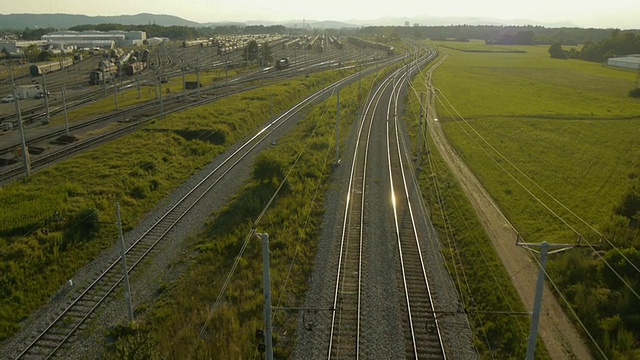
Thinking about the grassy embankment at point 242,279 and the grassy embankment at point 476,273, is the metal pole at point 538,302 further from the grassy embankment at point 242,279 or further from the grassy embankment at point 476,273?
the grassy embankment at point 242,279

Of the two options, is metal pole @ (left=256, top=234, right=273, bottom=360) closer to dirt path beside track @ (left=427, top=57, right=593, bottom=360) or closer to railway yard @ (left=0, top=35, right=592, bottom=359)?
railway yard @ (left=0, top=35, right=592, bottom=359)

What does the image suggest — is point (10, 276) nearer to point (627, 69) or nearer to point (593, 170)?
point (593, 170)

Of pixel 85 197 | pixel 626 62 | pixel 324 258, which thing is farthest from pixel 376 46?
pixel 324 258

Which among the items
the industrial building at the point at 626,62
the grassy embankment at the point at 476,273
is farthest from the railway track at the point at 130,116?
the industrial building at the point at 626,62

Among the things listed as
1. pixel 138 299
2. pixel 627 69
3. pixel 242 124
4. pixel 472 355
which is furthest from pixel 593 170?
pixel 627 69

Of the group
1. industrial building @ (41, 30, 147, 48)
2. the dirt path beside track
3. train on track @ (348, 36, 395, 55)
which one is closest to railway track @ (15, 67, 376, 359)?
the dirt path beside track

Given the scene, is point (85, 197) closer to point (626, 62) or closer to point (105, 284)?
point (105, 284)

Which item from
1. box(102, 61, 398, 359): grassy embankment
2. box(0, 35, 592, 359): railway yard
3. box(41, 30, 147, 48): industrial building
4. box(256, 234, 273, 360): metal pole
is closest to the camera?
box(256, 234, 273, 360): metal pole
